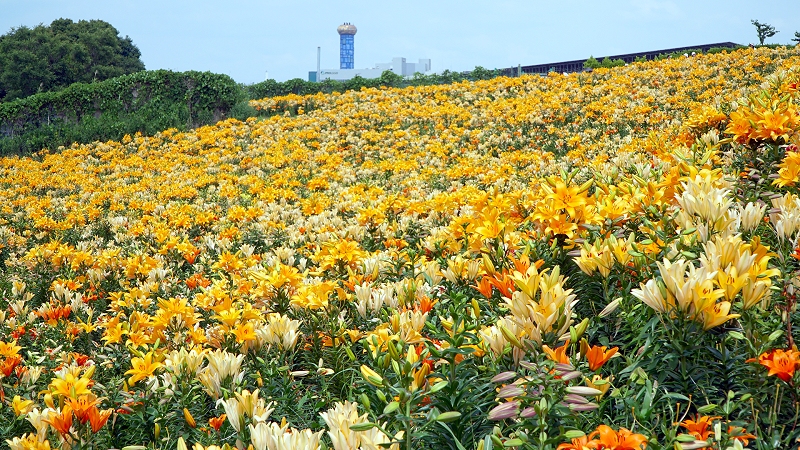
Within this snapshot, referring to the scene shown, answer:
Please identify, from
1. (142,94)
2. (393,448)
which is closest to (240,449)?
(393,448)

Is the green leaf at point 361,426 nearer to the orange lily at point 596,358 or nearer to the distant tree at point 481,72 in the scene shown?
the orange lily at point 596,358

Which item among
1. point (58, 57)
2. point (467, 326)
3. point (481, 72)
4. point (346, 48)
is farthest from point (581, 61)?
point (346, 48)

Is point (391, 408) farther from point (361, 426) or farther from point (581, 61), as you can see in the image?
point (581, 61)

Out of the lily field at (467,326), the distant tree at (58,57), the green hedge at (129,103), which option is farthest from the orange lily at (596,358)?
the distant tree at (58,57)

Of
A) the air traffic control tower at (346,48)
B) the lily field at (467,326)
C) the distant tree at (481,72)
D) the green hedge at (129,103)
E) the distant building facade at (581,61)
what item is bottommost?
the lily field at (467,326)

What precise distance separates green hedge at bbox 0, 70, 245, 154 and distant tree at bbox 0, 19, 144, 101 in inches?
594

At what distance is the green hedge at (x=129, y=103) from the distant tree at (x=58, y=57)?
49.5ft

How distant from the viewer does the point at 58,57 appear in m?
34.3

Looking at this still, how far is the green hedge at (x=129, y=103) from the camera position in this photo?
647 inches

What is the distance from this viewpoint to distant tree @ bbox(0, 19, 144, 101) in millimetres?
32219

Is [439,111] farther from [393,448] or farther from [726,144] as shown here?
[393,448]

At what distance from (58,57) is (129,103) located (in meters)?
22.3

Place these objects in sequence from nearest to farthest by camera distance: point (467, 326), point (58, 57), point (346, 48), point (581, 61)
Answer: point (467, 326) → point (58, 57) → point (581, 61) → point (346, 48)

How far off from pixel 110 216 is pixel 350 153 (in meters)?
4.93
